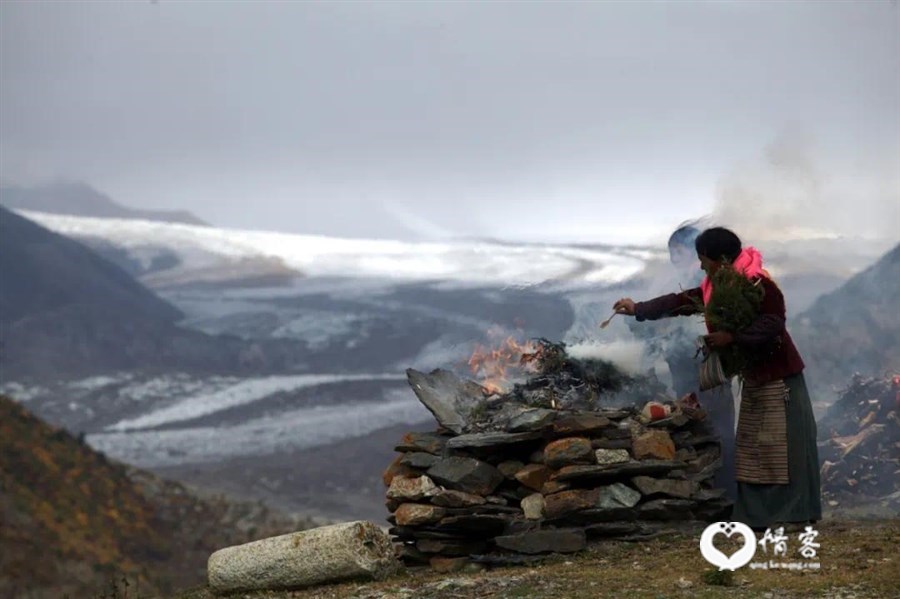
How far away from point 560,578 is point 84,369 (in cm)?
1780

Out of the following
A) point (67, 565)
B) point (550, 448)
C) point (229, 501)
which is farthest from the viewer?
point (229, 501)

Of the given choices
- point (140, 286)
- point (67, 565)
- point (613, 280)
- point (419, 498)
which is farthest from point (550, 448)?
point (140, 286)

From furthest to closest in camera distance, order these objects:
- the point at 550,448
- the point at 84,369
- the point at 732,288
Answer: the point at 84,369 → the point at 550,448 → the point at 732,288

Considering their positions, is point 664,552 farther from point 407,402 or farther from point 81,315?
point 81,315

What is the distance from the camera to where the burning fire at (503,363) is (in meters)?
10.0

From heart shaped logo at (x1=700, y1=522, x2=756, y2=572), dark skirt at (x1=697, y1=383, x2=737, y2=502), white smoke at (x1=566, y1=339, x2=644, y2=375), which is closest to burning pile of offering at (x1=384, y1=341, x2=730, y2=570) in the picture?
dark skirt at (x1=697, y1=383, x2=737, y2=502)

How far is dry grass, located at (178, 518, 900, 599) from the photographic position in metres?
6.61

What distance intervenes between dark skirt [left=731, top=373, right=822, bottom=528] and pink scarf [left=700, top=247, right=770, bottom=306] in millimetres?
739

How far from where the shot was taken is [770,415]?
8234 mm

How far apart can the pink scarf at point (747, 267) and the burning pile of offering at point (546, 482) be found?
1.22 meters

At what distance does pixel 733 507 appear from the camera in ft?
28.7

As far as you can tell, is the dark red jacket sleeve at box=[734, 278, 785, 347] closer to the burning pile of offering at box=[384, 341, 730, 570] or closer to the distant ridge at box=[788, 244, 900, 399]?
the burning pile of offering at box=[384, 341, 730, 570]

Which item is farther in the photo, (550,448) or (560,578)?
(550,448)

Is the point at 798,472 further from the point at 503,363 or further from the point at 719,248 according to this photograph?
the point at 503,363
